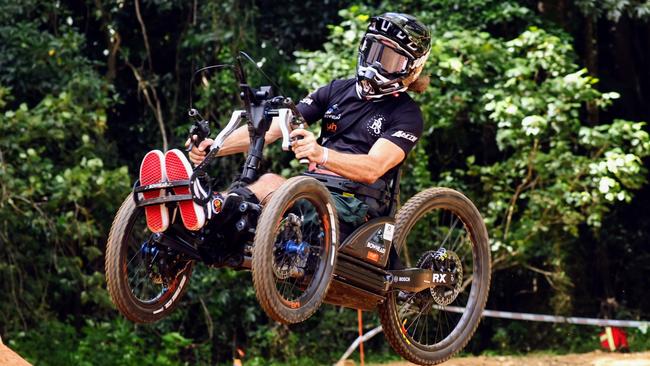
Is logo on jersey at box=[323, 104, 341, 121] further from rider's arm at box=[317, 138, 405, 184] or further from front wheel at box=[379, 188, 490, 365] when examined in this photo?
front wheel at box=[379, 188, 490, 365]

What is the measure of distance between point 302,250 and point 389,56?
124 cm

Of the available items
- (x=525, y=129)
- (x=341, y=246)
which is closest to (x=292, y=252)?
(x=341, y=246)

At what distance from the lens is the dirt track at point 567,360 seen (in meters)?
11.3

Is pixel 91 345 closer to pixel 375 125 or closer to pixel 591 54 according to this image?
pixel 591 54

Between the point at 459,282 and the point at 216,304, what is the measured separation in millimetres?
6949

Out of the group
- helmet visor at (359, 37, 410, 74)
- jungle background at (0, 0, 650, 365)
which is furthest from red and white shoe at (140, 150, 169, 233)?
jungle background at (0, 0, 650, 365)

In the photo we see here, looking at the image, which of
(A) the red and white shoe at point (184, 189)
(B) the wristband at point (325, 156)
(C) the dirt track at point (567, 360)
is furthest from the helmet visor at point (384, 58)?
(C) the dirt track at point (567, 360)

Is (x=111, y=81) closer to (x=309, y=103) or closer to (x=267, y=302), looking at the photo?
(x=309, y=103)

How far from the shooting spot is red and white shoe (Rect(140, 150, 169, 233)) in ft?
17.2

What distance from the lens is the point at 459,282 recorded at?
6844mm

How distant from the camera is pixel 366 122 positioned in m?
6.09

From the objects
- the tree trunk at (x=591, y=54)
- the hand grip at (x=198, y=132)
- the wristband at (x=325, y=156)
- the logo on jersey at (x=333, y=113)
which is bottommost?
the wristband at (x=325, y=156)

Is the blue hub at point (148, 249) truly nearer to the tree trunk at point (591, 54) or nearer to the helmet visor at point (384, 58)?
the helmet visor at point (384, 58)

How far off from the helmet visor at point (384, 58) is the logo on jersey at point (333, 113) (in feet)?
0.96
